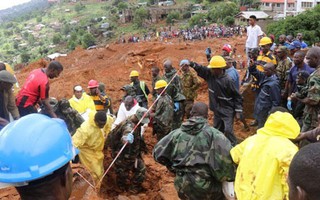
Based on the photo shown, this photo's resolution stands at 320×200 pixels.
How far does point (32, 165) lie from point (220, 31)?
102ft

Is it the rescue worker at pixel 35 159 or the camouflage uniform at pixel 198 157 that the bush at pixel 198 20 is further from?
the rescue worker at pixel 35 159

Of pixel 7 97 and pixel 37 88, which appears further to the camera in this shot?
pixel 37 88

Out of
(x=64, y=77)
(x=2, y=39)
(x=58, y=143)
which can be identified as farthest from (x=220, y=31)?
(x=2, y=39)

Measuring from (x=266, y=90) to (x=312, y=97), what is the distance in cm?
125

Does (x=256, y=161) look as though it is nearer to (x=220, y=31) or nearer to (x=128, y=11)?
(x=220, y=31)

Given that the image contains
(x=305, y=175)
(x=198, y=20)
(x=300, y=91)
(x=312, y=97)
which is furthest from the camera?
(x=198, y=20)

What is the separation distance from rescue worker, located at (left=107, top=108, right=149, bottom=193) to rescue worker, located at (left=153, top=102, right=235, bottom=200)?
1.28m

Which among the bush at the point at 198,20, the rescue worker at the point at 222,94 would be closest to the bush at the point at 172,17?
the bush at the point at 198,20

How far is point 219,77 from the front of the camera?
5762 mm

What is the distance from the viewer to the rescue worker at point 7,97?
15.5 feet

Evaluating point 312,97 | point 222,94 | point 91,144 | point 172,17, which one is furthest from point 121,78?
point 172,17

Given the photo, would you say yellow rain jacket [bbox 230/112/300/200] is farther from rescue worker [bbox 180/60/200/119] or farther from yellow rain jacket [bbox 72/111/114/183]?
rescue worker [bbox 180/60/200/119]

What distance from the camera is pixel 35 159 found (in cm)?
148

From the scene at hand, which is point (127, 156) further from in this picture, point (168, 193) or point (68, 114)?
point (68, 114)
